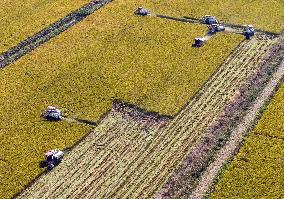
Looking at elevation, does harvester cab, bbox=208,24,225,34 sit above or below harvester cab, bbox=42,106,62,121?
above

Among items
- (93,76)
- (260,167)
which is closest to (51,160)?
(93,76)

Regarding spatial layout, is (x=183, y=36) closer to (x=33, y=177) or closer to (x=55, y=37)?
(x=55, y=37)

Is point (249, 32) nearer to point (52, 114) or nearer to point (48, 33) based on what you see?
point (48, 33)

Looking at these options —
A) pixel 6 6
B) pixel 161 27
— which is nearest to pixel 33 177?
pixel 161 27

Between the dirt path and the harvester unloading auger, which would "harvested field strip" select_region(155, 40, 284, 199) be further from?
the harvester unloading auger

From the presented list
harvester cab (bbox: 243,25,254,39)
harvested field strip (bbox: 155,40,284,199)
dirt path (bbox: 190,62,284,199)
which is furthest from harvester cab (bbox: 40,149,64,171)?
harvester cab (bbox: 243,25,254,39)

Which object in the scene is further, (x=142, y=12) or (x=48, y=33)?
(x=142, y=12)
